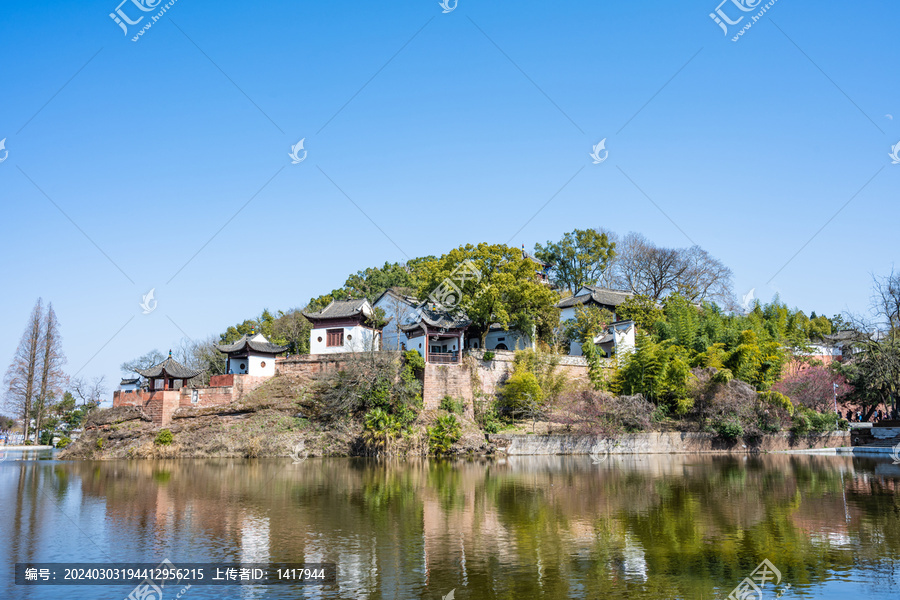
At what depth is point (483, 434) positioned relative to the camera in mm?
29062

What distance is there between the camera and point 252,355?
33.1m

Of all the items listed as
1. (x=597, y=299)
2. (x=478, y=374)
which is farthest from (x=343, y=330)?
(x=597, y=299)

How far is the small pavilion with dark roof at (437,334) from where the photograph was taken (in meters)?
31.9

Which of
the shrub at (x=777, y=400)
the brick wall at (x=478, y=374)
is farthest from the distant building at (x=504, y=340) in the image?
the shrub at (x=777, y=400)

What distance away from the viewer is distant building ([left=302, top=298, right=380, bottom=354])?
3388 cm

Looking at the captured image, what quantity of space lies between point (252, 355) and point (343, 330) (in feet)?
16.6

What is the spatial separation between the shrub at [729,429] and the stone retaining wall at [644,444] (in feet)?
0.91

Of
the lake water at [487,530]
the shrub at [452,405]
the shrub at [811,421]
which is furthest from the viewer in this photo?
the shrub at [811,421]

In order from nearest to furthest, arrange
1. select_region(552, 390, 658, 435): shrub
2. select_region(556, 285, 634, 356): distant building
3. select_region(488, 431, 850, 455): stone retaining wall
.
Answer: select_region(488, 431, 850, 455): stone retaining wall
select_region(552, 390, 658, 435): shrub
select_region(556, 285, 634, 356): distant building

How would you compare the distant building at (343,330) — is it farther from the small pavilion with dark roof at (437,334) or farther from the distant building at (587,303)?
the distant building at (587,303)

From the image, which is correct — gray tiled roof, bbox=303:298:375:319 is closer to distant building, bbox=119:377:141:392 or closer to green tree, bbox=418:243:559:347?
green tree, bbox=418:243:559:347

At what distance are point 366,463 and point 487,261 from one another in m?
12.6

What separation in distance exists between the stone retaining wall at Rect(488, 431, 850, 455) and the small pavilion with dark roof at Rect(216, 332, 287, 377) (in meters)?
13.0

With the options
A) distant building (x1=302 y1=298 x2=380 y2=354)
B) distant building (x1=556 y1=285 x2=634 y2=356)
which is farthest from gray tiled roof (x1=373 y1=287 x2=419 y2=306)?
distant building (x1=556 y1=285 x2=634 y2=356)
